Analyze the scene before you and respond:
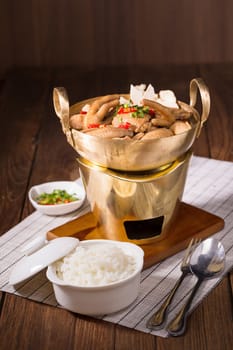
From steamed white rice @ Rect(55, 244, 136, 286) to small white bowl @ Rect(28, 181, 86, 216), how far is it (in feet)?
1.40

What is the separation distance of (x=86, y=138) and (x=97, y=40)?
2092mm

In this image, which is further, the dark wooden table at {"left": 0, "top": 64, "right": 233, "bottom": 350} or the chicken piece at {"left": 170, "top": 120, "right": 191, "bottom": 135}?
the chicken piece at {"left": 170, "top": 120, "right": 191, "bottom": 135}

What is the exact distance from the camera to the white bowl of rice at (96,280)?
165 centimetres

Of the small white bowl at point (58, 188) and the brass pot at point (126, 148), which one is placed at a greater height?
the brass pot at point (126, 148)

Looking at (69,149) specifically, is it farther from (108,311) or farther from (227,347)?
(227,347)

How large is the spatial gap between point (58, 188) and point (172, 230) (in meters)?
0.43

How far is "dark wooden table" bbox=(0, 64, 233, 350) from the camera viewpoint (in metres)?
1.62

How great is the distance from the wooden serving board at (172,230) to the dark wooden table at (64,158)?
182 mm

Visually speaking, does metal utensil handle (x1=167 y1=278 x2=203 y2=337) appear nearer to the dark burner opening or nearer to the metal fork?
the metal fork

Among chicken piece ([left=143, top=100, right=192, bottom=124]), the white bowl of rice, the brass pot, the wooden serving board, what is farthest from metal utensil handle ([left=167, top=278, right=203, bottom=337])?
chicken piece ([left=143, top=100, right=192, bottom=124])

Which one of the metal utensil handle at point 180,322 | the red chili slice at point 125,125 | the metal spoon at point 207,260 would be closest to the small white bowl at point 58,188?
the red chili slice at point 125,125

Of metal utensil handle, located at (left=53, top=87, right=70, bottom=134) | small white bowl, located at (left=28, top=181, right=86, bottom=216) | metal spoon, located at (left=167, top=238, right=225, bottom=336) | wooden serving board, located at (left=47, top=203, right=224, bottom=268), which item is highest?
metal utensil handle, located at (left=53, top=87, right=70, bottom=134)

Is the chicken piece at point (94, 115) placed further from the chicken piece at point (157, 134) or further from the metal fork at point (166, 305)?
the metal fork at point (166, 305)

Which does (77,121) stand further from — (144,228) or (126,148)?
(144,228)
